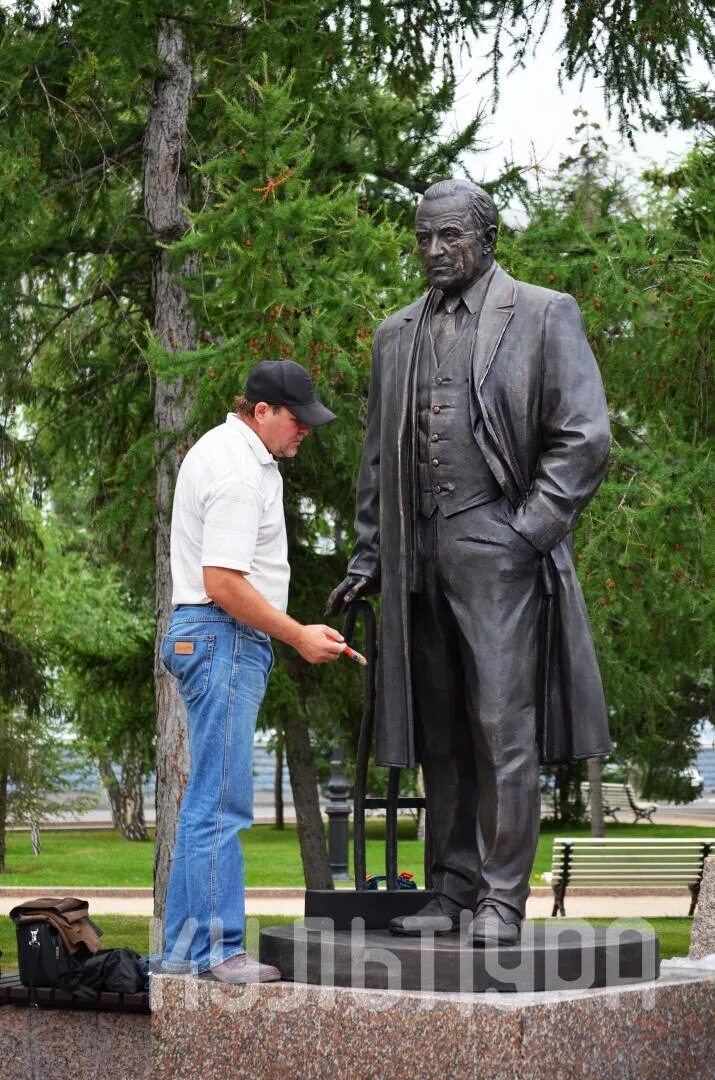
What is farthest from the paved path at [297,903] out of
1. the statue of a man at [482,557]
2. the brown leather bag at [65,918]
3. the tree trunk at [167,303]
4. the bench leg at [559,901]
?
the statue of a man at [482,557]

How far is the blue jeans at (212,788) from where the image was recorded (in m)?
4.70

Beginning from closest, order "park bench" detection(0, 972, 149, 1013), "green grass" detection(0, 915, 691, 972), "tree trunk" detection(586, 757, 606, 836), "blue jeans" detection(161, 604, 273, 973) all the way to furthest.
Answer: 1. "blue jeans" detection(161, 604, 273, 973)
2. "park bench" detection(0, 972, 149, 1013)
3. "green grass" detection(0, 915, 691, 972)
4. "tree trunk" detection(586, 757, 606, 836)

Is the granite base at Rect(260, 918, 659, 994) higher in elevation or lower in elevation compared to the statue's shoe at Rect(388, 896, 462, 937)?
lower

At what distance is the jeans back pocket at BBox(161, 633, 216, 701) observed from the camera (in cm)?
477

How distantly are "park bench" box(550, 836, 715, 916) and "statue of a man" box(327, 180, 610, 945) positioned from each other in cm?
1146

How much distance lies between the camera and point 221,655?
15.7ft

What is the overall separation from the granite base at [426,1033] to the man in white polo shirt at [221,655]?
132mm

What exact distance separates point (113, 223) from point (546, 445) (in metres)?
8.82

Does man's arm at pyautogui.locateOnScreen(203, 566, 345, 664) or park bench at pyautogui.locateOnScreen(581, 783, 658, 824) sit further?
park bench at pyautogui.locateOnScreen(581, 783, 658, 824)

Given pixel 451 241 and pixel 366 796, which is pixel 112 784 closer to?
pixel 366 796

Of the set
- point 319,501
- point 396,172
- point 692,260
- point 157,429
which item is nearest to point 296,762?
point 319,501

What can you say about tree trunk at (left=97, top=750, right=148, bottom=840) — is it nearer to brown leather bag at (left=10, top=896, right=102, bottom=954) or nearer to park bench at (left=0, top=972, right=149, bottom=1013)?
brown leather bag at (left=10, top=896, right=102, bottom=954)

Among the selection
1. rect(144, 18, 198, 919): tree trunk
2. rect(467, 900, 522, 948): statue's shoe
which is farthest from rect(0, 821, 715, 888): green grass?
rect(467, 900, 522, 948): statue's shoe

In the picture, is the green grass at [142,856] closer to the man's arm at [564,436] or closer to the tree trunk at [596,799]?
the tree trunk at [596,799]
